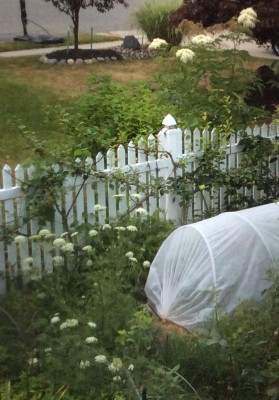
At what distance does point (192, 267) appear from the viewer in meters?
5.14

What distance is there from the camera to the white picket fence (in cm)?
564

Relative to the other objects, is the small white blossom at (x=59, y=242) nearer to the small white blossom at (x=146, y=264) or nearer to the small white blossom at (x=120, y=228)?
the small white blossom at (x=120, y=228)

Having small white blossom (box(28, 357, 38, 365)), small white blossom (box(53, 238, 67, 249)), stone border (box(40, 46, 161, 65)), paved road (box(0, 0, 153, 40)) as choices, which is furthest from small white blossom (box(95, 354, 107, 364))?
paved road (box(0, 0, 153, 40))

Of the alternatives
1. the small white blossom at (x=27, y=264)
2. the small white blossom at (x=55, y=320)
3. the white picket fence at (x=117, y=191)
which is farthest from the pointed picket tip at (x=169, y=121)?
the small white blossom at (x=55, y=320)

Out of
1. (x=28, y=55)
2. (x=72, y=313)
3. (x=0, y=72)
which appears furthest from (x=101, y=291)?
(x=28, y=55)

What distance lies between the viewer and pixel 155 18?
Result: 56.7 feet

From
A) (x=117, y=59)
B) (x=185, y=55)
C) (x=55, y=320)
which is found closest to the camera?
(x=55, y=320)

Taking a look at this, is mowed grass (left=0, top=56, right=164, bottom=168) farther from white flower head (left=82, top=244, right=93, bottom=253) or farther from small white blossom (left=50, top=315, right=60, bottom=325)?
small white blossom (left=50, top=315, right=60, bottom=325)

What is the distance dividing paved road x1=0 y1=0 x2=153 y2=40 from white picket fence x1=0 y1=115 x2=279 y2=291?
44.2 feet

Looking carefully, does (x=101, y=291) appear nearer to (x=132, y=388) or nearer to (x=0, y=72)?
(x=132, y=388)

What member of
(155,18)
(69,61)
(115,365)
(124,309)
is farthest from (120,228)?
(155,18)

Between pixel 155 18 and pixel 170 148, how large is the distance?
1141 cm

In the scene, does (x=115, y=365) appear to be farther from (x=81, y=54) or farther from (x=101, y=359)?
(x=81, y=54)

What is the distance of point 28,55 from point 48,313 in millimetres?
11414
